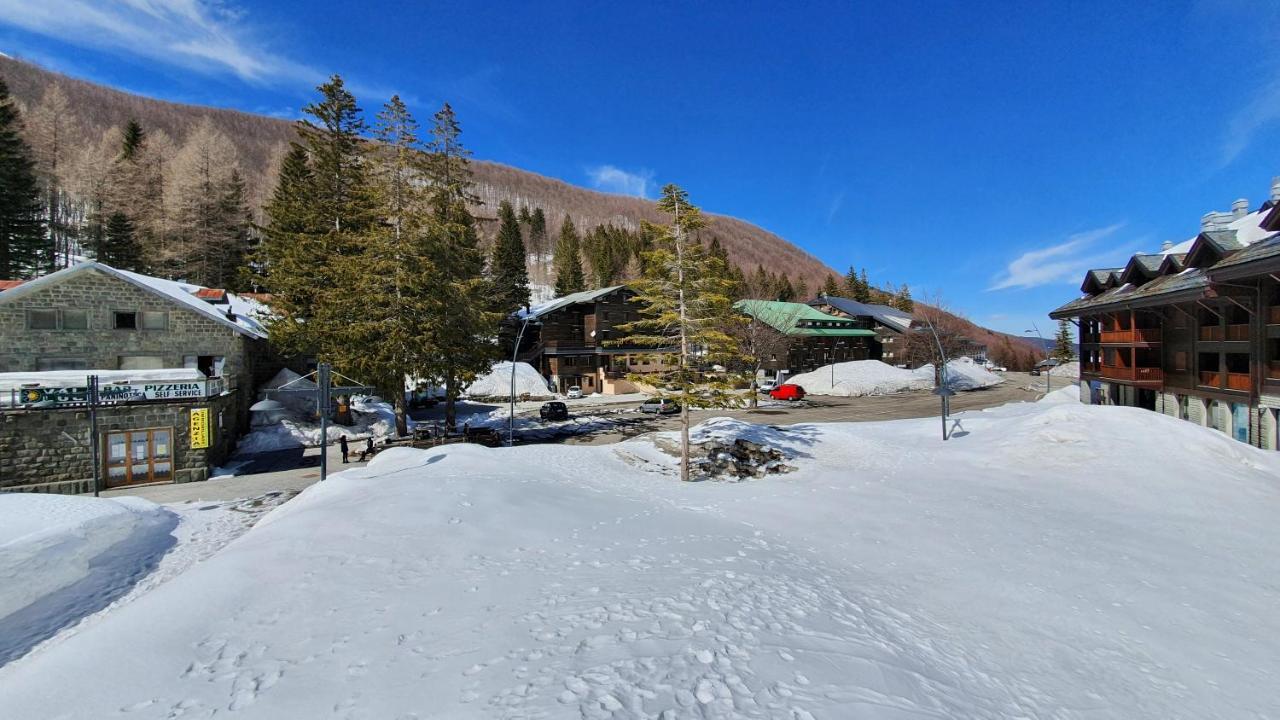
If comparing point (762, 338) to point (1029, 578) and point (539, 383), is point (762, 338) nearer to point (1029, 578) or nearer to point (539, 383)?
point (539, 383)

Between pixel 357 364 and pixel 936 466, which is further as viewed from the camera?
pixel 357 364

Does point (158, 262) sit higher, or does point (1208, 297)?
point (158, 262)

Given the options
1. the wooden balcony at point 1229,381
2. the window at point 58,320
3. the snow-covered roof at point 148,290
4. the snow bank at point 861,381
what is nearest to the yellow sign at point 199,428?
the snow-covered roof at point 148,290

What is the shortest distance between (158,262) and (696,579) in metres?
73.8

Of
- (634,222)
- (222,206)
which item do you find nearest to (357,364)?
(222,206)

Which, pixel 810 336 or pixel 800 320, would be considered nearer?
pixel 810 336

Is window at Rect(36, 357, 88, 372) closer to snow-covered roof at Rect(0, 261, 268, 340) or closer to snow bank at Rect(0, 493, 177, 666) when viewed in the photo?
snow-covered roof at Rect(0, 261, 268, 340)

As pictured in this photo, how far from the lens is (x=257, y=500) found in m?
19.0

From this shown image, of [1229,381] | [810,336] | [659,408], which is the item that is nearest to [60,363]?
[659,408]

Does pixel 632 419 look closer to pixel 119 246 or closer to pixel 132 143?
pixel 119 246

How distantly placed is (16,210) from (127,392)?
46105mm

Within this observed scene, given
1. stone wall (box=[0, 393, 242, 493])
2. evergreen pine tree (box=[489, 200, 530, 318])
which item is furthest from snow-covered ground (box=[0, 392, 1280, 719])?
evergreen pine tree (box=[489, 200, 530, 318])

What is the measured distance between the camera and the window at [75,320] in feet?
88.5

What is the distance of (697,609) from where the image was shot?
7.25 meters
